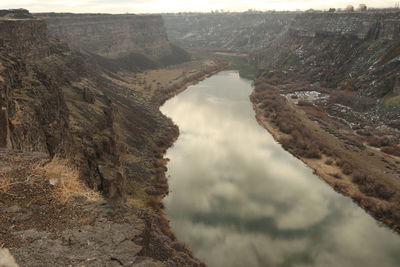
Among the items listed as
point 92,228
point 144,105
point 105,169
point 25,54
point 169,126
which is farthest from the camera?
point 144,105

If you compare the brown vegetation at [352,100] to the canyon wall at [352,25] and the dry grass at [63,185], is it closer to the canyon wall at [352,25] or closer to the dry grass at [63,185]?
the canyon wall at [352,25]

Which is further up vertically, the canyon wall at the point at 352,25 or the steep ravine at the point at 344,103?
the canyon wall at the point at 352,25

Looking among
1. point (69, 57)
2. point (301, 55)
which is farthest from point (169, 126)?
point (301, 55)

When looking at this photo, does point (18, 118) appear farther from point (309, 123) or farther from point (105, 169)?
point (309, 123)

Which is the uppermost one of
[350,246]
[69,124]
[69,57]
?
[69,57]

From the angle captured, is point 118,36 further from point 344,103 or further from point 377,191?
point 377,191

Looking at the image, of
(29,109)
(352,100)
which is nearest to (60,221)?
(29,109)

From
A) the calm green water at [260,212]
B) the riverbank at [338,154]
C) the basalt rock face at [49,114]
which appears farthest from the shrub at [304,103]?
the basalt rock face at [49,114]
